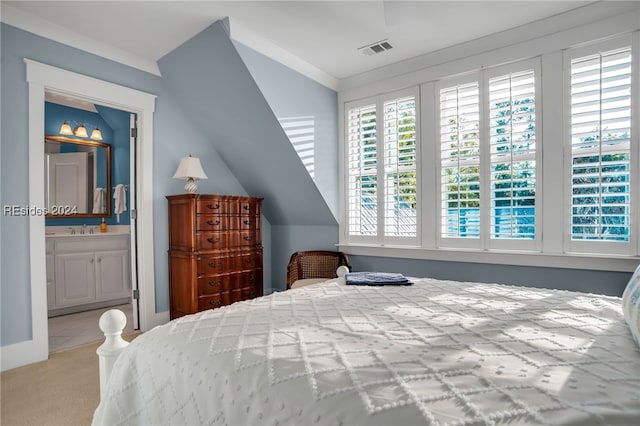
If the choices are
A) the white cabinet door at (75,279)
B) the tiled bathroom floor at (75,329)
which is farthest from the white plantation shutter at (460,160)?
the white cabinet door at (75,279)

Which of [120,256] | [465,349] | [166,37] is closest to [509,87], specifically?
[465,349]

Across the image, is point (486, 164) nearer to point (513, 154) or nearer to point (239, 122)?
point (513, 154)

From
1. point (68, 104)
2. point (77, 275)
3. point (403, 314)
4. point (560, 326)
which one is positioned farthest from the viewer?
point (68, 104)

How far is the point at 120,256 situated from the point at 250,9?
3.49m

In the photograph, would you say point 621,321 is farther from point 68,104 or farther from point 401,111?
point 68,104

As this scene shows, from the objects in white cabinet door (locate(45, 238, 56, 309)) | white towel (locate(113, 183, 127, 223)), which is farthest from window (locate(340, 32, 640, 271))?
white cabinet door (locate(45, 238, 56, 309))

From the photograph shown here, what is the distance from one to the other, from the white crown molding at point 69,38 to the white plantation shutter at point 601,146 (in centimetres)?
369

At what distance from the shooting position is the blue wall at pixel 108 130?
14.5 feet

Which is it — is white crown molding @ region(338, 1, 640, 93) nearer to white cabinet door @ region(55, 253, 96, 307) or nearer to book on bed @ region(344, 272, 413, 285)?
book on bed @ region(344, 272, 413, 285)

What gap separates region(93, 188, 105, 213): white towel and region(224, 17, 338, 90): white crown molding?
10.3ft

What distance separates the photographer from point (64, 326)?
3.66 meters

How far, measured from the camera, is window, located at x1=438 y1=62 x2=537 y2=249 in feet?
9.34

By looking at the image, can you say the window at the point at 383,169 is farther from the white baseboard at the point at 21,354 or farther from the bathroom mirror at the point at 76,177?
the bathroom mirror at the point at 76,177

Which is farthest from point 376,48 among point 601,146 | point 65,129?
point 65,129
